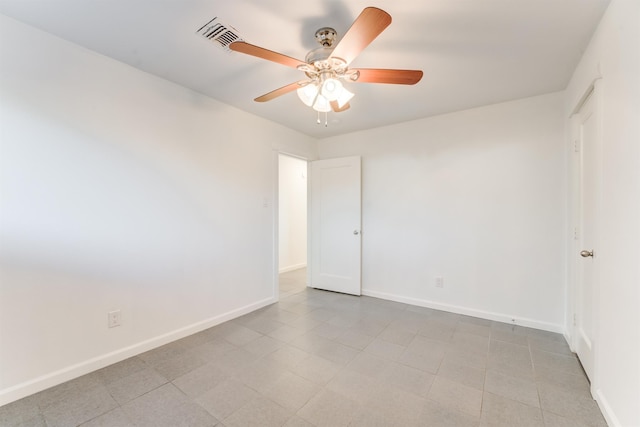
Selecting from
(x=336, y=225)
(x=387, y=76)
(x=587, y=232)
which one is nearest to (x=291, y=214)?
(x=336, y=225)

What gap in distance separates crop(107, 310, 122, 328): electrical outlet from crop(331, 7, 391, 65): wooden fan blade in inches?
97.0

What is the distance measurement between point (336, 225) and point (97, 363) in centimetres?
294

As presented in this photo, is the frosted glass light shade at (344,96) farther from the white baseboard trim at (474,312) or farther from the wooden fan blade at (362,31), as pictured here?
the white baseboard trim at (474,312)

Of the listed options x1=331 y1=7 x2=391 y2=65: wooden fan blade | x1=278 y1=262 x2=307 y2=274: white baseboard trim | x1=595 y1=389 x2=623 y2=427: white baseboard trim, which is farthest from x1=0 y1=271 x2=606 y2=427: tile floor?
x1=278 y1=262 x2=307 y2=274: white baseboard trim

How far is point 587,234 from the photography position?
1.99 meters

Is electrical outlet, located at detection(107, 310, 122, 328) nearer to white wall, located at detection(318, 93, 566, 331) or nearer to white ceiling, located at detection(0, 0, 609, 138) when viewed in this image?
white ceiling, located at detection(0, 0, 609, 138)

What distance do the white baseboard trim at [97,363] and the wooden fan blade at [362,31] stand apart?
265 centimetres

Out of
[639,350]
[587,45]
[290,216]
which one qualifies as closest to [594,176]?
[587,45]

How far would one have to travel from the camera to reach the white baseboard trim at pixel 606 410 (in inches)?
54.1

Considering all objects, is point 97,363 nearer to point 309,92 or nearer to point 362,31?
point 309,92

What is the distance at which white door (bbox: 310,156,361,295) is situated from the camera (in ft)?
12.5

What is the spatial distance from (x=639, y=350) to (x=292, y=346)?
2.12 metres

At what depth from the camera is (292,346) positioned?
237cm

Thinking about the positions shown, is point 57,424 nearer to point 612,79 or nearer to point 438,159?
point 612,79
